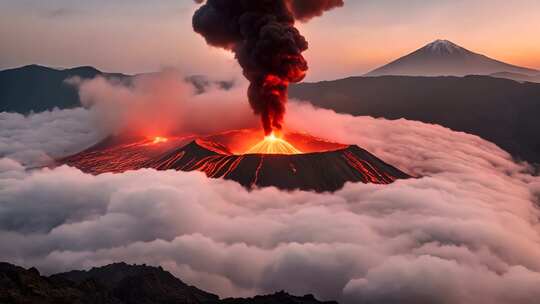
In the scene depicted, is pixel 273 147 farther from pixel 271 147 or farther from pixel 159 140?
pixel 159 140

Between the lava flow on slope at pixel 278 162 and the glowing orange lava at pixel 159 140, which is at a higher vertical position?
the glowing orange lava at pixel 159 140

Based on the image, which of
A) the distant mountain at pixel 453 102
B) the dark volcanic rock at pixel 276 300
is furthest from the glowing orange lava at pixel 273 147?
the distant mountain at pixel 453 102

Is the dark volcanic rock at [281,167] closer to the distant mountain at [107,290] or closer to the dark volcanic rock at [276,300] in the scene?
the distant mountain at [107,290]

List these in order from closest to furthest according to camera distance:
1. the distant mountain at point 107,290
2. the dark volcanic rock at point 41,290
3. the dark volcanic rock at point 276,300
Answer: the dark volcanic rock at point 41,290, the distant mountain at point 107,290, the dark volcanic rock at point 276,300

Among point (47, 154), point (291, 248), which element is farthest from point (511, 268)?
point (47, 154)

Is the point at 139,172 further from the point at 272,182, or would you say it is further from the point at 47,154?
the point at 47,154

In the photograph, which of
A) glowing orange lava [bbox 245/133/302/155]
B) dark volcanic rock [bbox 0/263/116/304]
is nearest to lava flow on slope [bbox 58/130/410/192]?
glowing orange lava [bbox 245/133/302/155]

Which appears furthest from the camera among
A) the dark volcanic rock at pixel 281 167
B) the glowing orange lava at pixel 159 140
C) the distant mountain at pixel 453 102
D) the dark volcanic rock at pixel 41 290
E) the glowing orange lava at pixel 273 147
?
the distant mountain at pixel 453 102
